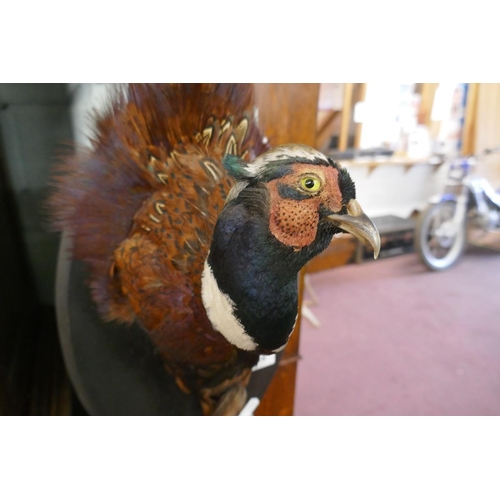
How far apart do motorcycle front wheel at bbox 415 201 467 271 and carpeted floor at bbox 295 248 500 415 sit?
0.08ft

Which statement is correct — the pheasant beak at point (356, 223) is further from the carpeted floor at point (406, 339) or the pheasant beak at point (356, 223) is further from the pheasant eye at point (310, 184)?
the carpeted floor at point (406, 339)

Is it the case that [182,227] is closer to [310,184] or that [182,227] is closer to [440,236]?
[310,184]

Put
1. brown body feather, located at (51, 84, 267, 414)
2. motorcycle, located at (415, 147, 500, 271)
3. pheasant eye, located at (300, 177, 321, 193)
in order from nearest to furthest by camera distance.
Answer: pheasant eye, located at (300, 177, 321, 193)
brown body feather, located at (51, 84, 267, 414)
motorcycle, located at (415, 147, 500, 271)

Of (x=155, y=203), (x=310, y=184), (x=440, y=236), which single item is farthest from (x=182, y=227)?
(x=440, y=236)

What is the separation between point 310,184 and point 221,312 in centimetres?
26

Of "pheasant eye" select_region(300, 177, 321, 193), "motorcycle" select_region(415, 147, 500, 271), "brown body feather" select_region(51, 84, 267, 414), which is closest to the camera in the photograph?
"pheasant eye" select_region(300, 177, 321, 193)

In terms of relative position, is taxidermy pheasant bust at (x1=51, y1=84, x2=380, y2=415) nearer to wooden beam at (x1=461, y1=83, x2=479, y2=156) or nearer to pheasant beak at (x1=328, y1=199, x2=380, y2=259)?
pheasant beak at (x1=328, y1=199, x2=380, y2=259)

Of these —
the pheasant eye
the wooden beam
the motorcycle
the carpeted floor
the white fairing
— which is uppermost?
the wooden beam

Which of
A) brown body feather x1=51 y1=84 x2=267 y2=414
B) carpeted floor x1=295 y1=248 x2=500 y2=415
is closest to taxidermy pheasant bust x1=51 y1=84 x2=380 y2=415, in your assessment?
brown body feather x1=51 y1=84 x2=267 y2=414

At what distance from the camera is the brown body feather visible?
63 centimetres

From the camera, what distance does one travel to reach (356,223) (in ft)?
1.68
